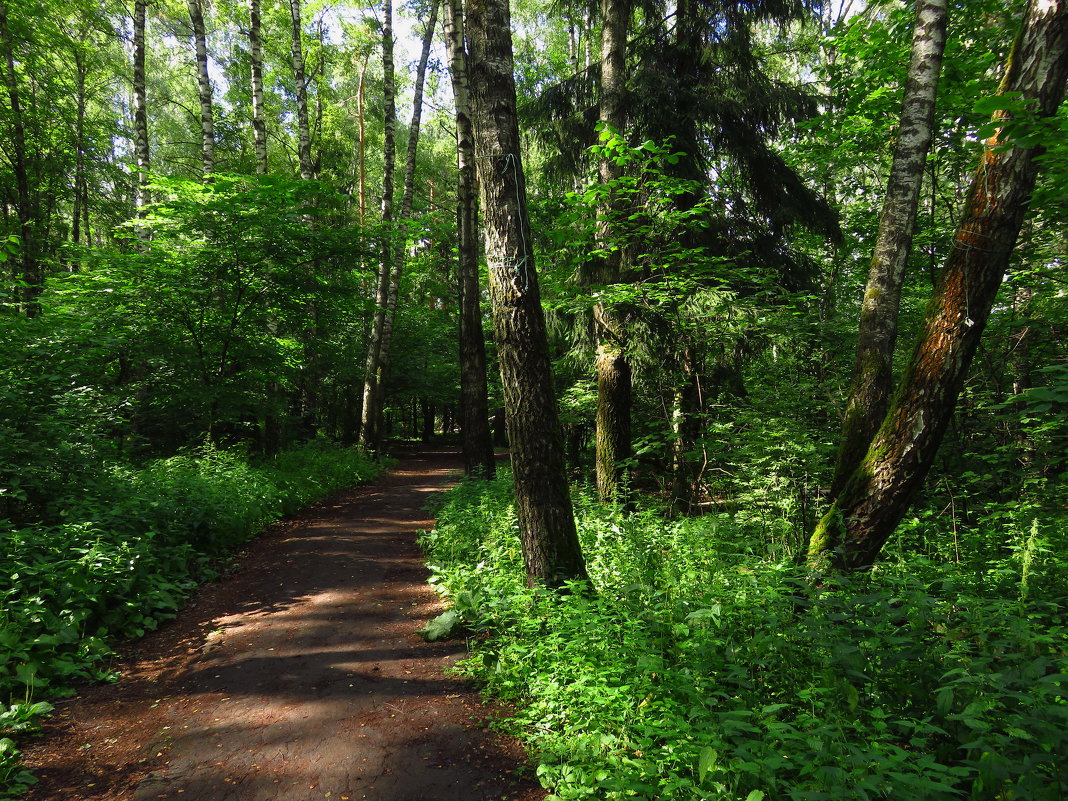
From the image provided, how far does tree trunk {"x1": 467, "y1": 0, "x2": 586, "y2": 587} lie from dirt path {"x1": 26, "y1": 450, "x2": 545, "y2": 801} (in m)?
1.40

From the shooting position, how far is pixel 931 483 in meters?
6.77

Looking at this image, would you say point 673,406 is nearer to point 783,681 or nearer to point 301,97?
point 783,681

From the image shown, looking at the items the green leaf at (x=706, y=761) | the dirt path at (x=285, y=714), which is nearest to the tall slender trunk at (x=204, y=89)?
the dirt path at (x=285, y=714)

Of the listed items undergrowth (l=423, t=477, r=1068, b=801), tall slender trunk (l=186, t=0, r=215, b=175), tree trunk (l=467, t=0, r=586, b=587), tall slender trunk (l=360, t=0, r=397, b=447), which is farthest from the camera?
tall slender trunk (l=360, t=0, r=397, b=447)

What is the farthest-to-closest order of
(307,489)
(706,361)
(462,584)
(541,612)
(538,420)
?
1. (307,489)
2. (706,361)
3. (462,584)
4. (538,420)
5. (541,612)

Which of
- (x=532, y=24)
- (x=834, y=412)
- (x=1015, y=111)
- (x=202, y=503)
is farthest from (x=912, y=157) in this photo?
(x=532, y=24)

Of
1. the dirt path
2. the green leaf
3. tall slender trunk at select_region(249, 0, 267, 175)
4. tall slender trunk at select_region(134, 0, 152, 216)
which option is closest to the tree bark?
tall slender trunk at select_region(249, 0, 267, 175)

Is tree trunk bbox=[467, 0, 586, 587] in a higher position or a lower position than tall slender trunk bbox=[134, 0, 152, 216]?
lower

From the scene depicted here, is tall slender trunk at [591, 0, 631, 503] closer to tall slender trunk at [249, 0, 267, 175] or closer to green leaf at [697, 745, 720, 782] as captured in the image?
green leaf at [697, 745, 720, 782]

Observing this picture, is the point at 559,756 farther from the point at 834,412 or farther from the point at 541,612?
the point at 834,412

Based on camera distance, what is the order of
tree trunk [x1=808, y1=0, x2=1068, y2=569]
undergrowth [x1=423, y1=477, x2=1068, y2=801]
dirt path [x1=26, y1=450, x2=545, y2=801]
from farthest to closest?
tree trunk [x1=808, y1=0, x2=1068, y2=569] < dirt path [x1=26, y1=450, x2=545, y2=801] < undergrowth [x1=423, y1=477, x2=1068, y2=801]

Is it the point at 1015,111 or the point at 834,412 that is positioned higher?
the point at 1015,111

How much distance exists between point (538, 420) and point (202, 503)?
5.52m

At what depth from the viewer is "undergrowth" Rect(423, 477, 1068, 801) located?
6.89ft
